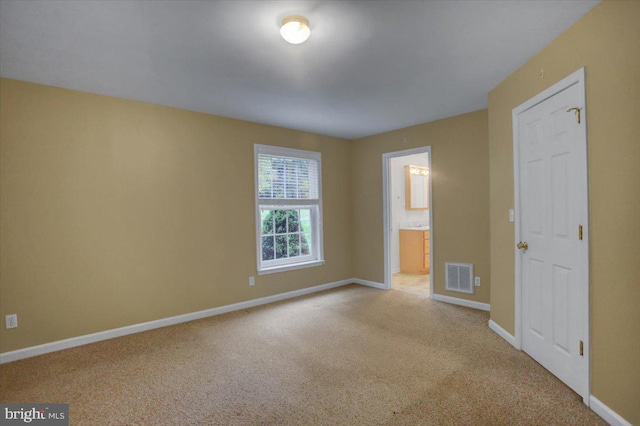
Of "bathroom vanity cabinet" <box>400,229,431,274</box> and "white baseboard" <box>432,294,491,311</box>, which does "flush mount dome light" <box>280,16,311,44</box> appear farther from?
"bathroom vanity cabinet" <box>400,229,431,274</box>

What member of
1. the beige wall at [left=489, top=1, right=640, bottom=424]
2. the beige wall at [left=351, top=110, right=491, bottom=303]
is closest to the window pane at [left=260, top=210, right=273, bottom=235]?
the beige wall at [left=351, top=110, right=491, bottom=303]

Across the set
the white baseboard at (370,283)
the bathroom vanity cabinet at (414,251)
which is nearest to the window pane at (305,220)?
the white baseboard at (370,283)

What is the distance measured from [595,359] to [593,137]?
137 cm

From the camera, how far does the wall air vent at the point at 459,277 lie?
432cm

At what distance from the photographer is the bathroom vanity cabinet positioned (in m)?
6.36

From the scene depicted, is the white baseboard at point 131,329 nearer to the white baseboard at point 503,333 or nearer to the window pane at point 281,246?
the window pane at point 281,246

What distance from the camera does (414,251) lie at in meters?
6.48

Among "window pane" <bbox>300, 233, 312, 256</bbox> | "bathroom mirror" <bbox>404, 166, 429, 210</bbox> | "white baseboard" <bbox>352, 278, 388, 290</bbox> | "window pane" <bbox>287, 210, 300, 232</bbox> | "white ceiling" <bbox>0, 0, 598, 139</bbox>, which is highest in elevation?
"white ceiling" <bbox>0, 0, 598, 139</bbox>

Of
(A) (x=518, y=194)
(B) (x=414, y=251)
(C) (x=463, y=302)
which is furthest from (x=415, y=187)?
(A) (x=518, y=194)

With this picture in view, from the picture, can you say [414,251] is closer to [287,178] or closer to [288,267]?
[288,267]

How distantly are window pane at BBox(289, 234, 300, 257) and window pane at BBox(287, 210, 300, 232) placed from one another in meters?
0.11

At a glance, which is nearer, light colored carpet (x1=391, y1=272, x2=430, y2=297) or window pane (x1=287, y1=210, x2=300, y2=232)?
window pane (x1=287, y1=210, x2=300, y2=232)

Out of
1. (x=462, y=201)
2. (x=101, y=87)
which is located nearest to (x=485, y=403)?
(x=462, y=201)

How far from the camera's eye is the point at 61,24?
83.9 inches
